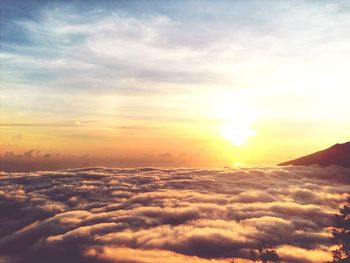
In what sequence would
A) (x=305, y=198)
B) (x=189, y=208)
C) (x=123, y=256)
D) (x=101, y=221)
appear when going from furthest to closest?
1. (x=305, y=198)
2. (x=189, y=208)
3. (x=101, y=221)
4. (x=123, y=256)

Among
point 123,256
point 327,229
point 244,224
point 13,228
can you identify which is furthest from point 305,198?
point 13,228

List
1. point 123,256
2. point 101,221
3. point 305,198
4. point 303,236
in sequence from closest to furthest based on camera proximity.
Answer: point 123,256 → point 303,236 → point 101,221 → point 305,198

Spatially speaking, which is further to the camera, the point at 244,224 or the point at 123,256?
the point at 244,224

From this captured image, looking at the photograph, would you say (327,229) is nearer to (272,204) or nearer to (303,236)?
(303,236)

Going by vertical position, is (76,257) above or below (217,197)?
below

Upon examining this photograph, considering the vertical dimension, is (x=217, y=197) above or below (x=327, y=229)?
above

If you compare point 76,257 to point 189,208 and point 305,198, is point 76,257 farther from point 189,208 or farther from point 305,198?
point 305,198

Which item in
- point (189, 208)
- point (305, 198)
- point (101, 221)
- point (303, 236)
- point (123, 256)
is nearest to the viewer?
point (123, 256)

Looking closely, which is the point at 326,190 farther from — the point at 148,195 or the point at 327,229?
the point at 148,195

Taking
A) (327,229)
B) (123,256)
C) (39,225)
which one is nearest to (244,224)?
(327,229)
